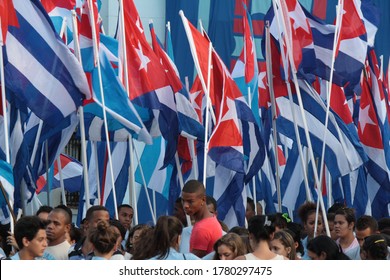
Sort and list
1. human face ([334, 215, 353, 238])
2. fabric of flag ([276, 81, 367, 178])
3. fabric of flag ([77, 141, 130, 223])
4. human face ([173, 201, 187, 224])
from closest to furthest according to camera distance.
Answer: human face ([334, 215, 353, 238]), human face ([173, 201, 187, 224]), fabric of flag ([276, 81, 367, 178]), fabric of flag ([77, 141, 130, 223])

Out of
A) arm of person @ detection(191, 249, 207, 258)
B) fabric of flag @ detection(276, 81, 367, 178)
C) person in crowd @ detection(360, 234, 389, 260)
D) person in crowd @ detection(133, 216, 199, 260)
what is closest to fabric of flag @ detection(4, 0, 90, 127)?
fabric of flag @ detection(276, 81, 367, 178)

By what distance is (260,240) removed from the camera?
10.4 metres

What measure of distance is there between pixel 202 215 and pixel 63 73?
171 inches

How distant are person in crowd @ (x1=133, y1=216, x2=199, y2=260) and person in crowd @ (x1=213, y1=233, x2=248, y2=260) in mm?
192

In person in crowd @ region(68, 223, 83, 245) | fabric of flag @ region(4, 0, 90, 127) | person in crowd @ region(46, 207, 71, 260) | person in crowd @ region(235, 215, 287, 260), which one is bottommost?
person in crowd @ region(68, 223, 83, 245)

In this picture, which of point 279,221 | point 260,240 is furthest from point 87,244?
point 279,221

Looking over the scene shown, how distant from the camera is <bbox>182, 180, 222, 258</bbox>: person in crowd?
10.8m

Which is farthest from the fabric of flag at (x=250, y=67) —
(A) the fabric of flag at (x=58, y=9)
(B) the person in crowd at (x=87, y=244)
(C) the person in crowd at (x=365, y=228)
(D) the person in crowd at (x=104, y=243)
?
(D) the person in crowd at (x=104, y=243)

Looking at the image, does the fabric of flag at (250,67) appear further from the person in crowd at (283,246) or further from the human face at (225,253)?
the human face at (225,253)

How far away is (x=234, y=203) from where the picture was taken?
1664 cm

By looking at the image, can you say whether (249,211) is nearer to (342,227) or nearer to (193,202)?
(342,227)

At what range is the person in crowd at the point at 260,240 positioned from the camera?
10203mm

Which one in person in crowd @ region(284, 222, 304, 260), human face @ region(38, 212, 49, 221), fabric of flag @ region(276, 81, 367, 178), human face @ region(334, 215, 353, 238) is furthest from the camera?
fabric of flag @ region(276, 81, 367, 178)

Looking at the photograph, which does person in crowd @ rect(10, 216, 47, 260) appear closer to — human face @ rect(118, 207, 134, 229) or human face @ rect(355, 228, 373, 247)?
human face @ rect(355, 228, 373, 247)
